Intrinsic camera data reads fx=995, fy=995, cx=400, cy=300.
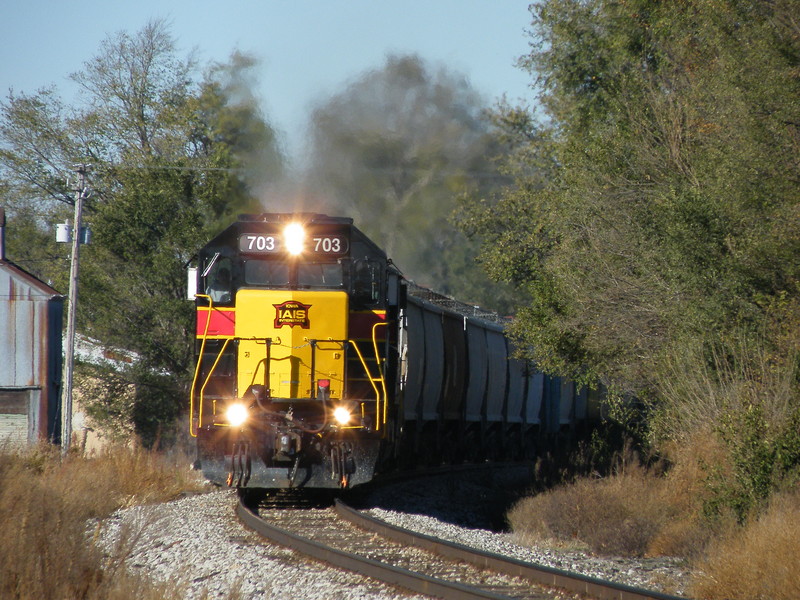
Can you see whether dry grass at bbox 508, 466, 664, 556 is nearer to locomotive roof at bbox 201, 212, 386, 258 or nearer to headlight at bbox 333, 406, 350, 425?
headlight at bbox 333, 406, 350, 425

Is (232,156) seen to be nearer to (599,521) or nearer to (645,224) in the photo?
(645,224)

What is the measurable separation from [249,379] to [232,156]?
22609 mm

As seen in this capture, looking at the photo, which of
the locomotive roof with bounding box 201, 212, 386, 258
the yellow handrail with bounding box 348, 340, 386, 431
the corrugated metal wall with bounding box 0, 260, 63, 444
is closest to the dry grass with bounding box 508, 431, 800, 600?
the yellow handrail with bounding box 348, 340, 386, 431

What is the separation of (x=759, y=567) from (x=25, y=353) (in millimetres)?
21594

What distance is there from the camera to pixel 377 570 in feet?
26.6

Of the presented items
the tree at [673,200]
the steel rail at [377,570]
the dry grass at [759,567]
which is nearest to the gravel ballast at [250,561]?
the steel rail at [377,570]

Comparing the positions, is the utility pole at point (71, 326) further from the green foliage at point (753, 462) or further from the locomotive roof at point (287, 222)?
the green foliage at point (753, 462)

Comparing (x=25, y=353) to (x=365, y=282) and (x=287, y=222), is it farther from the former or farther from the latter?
(x=365, y=282)

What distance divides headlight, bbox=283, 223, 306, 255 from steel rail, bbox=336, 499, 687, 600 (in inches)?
136

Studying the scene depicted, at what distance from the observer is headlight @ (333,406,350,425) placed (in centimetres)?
1191

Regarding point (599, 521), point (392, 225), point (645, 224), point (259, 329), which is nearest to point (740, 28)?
point (645, 224)

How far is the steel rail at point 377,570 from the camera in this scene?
23.6ft

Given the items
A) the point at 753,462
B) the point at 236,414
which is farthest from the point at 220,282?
the point at 753,462

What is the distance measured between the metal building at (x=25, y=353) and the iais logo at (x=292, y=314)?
15.5 m
